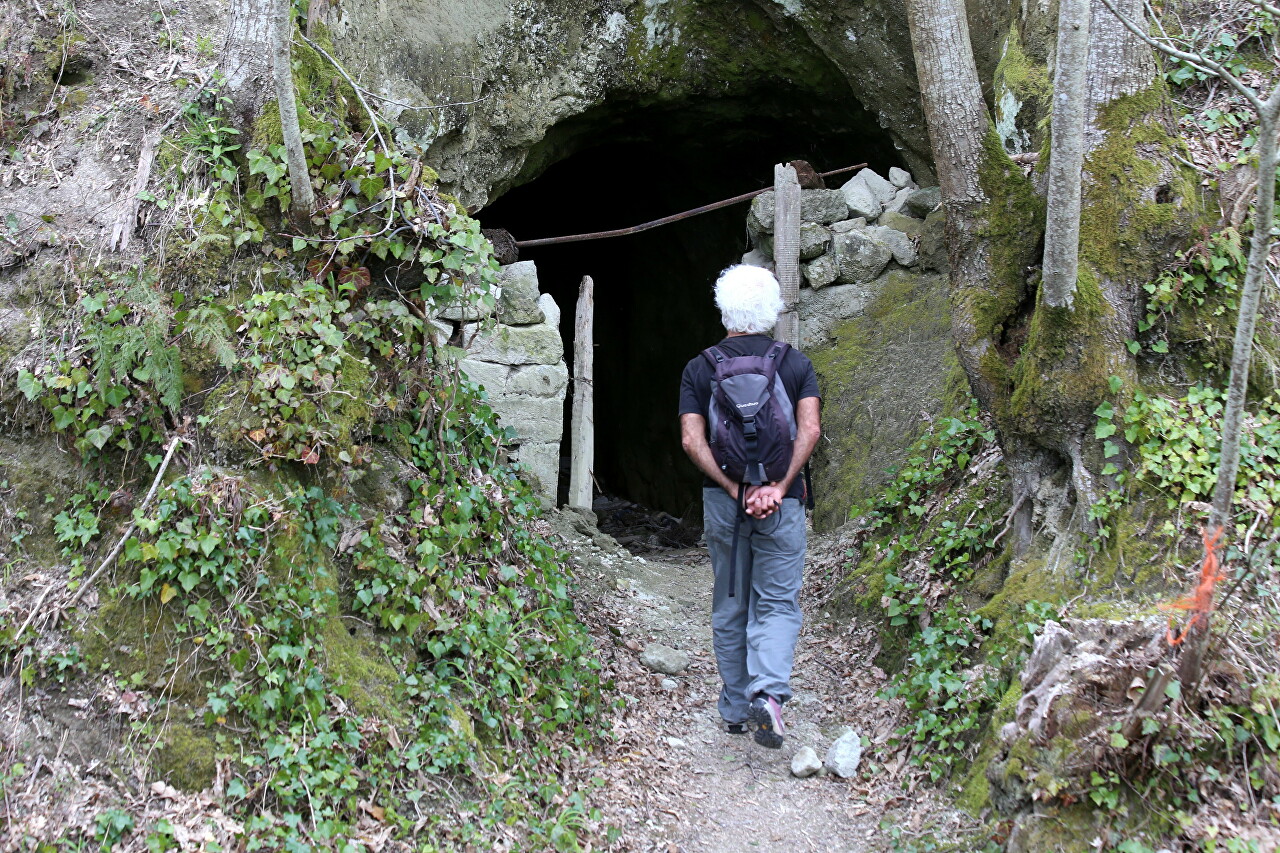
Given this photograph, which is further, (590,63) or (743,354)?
(590,63)

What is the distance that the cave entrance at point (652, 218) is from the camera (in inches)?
386

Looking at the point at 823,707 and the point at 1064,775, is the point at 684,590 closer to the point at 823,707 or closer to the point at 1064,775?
the point at 823,707

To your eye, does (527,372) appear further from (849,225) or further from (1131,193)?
(1131,193)

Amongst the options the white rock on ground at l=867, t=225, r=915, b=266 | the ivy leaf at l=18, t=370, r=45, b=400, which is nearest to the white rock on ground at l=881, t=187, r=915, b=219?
the white rock on ground at l=867, t=225, r=915, b=266

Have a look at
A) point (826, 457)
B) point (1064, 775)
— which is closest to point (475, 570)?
point (1064, 775)

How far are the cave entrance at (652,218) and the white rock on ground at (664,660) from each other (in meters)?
5.38

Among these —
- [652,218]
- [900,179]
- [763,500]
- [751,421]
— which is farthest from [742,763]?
[652,218]

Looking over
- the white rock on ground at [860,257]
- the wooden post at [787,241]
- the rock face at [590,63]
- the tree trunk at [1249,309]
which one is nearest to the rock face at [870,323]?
the white rock on ground at [860,257]

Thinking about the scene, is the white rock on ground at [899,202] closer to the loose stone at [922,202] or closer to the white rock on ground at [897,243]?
the loose stone at [922,202]

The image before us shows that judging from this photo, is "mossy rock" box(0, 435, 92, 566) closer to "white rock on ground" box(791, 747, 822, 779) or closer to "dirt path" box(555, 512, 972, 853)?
"dirt path" box(555, 512, 972, 853)

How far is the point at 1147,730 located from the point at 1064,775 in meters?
0.29

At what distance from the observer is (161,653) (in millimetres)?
3184

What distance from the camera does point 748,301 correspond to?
12.6ft

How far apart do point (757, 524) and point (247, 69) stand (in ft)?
9.49
